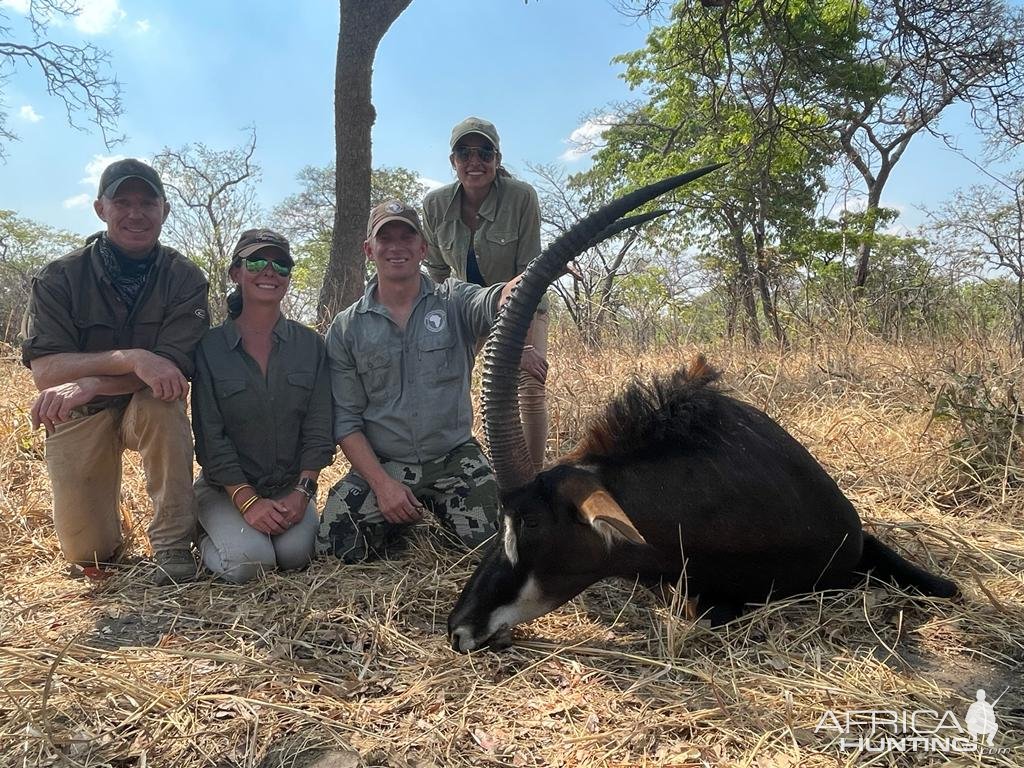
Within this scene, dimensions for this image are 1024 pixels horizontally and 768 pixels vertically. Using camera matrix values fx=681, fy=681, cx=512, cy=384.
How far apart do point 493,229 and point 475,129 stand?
0.65 m

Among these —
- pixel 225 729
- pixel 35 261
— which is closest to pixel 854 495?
pixel 225 729

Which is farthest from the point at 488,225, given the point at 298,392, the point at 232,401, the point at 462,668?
the point at 462,668

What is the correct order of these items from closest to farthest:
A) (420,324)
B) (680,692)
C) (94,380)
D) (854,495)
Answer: (680,692)
(94,380)
(420,324)
(854,495)

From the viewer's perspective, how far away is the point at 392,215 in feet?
12.1

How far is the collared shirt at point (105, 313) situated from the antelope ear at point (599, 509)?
87.8 inches

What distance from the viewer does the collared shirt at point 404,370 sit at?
3.89m

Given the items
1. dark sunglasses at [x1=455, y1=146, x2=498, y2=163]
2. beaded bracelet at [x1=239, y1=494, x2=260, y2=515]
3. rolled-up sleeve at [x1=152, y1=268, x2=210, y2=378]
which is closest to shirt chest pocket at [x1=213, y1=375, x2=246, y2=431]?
rolled-up sleeve at [x1=152, y1=268, x2=210, y2=378]

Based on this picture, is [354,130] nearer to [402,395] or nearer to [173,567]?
[402,395]

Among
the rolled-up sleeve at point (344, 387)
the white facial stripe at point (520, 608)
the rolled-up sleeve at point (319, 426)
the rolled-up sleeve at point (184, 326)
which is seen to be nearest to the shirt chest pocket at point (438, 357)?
the rolled-up sleeve at point (344, 387)

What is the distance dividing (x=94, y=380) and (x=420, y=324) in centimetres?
169

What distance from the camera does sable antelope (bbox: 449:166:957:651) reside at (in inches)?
109

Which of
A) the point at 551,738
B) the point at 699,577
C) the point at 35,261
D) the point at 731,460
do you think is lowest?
the point at 551,738

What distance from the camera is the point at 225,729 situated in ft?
7.49

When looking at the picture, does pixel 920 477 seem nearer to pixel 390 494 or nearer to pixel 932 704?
pixel 932 704
